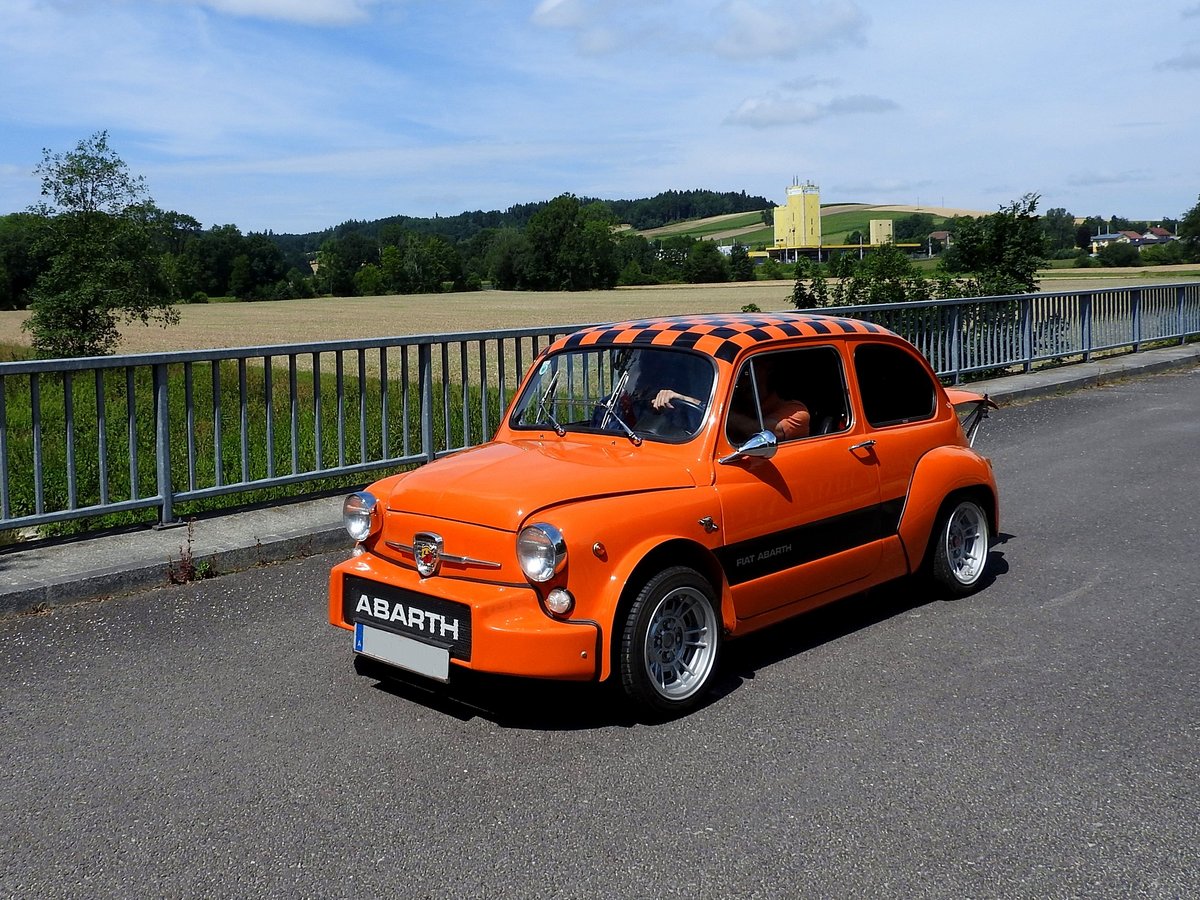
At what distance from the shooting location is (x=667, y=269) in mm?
117125

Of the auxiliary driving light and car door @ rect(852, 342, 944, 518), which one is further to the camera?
car door @ rect(852, 342, 944, 518)

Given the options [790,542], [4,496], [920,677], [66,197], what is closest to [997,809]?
[920,677]

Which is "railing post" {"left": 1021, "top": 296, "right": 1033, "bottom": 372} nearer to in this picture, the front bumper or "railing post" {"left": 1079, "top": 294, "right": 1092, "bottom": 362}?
"railing post" {"left": 1079, "top": 294, "right": 1092, "bottom": 362}

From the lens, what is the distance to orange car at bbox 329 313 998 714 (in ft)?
15.0

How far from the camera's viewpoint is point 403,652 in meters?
4.78

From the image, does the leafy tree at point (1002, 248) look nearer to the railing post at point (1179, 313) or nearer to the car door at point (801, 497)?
the railing post at point (1179, 313)

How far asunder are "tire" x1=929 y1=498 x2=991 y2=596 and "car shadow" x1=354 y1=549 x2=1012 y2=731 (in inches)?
19.0

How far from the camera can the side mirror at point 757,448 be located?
5.14 meters

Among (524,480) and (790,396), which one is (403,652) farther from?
(790,396)

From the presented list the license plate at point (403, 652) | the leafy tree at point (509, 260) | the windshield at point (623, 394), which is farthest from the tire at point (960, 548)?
the leafy tree at point (509, 260)

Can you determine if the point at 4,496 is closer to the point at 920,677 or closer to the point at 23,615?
the point at 23,615

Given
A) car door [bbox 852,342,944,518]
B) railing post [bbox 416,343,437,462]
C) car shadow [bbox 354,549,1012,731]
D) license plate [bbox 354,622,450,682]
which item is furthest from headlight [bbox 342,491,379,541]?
railing post [bbox 416,343,437,462]

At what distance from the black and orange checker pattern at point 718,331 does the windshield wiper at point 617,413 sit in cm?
20

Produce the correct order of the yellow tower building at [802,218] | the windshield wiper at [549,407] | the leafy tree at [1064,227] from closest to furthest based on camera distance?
the windshield wiper at [549,407], the leafy tree at [1064,227], the yellow tower building at [802,218]
